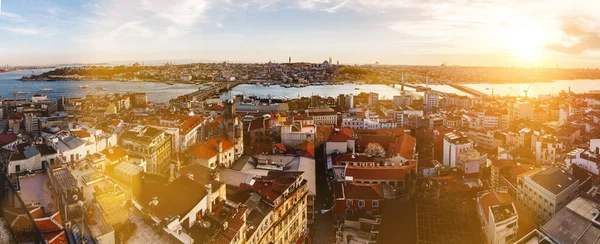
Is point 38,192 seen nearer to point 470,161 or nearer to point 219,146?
point 219,146

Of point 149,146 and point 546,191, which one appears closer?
point 546,191

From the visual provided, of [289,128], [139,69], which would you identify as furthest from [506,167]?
[139,69]

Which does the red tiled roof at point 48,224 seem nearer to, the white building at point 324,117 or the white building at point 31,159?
the white building at point 31,159

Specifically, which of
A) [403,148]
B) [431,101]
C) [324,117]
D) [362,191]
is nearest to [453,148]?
[403,148]

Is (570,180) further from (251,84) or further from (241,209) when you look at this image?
(251,84)

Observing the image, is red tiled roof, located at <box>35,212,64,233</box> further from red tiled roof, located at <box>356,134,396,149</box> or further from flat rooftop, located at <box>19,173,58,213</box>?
red tiled roof, located at <box>356,134,396,149</box>
